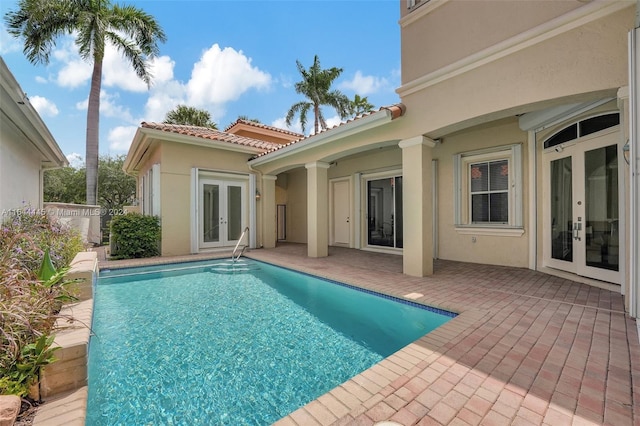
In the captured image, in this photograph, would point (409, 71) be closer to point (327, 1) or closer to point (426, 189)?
point (426, 189)

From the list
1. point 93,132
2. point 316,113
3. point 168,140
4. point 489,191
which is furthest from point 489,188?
point 316,113

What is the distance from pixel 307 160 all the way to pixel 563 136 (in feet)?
22.5

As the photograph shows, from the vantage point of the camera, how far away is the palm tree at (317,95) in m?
23.5

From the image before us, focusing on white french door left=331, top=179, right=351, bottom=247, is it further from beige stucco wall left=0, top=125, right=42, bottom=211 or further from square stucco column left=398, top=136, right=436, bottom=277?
beige stucco wall left=0, top=125, right=42, bottom=211

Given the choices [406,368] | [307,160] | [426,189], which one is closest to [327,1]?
[307,160]

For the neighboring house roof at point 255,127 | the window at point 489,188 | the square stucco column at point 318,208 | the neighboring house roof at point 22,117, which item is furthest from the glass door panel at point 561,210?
the neighboring house roof at point 255,127

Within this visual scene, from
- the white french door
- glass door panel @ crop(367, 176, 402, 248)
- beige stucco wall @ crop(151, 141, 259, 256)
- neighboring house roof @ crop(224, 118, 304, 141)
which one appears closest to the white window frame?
glass door panel @ crop(367, 176, 402, 248)

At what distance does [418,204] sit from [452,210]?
2.81 metres

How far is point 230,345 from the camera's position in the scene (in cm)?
395

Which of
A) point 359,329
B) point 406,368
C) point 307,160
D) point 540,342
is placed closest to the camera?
point 406,368

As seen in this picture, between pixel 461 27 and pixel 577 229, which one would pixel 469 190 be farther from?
pixel 461 27

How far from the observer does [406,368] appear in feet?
9.28

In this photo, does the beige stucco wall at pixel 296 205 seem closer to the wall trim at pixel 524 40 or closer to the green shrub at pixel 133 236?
the green shrub at pixel 133 236

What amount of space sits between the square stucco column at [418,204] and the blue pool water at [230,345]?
1614mm
